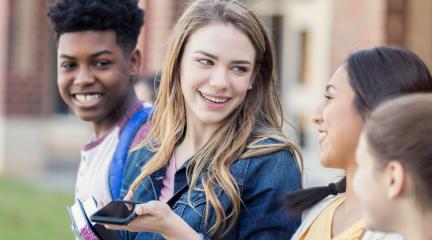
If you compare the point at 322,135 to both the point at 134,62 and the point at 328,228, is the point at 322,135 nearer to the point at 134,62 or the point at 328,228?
the point at 328,228

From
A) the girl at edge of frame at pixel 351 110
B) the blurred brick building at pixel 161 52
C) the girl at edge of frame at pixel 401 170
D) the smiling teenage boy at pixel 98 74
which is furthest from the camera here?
the blurred brick building at pixel 161 52

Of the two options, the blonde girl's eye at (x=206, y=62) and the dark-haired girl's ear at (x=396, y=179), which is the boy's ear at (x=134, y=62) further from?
the dark-haired girl's ear at (x=396, y=179)

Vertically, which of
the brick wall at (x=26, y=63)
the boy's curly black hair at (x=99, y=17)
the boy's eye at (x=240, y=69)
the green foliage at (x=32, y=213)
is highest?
the boy's curly black hair at (x=99, y=17)

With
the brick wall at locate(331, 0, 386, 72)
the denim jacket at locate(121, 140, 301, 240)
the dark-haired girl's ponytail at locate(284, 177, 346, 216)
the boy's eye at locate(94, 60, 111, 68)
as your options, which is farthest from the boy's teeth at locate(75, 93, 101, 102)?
the brick wall at locate(331, 0, 386, 72)

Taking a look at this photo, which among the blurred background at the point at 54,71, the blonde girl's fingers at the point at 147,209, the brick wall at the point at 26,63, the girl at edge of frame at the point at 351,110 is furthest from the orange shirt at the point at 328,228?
the brick wall at the point at 26,63

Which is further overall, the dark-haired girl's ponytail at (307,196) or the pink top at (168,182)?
the pink top at (168,182)

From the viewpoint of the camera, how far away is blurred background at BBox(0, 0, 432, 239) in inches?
348

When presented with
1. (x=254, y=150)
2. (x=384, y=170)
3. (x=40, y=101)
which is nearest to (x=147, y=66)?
(x=40, y=101)

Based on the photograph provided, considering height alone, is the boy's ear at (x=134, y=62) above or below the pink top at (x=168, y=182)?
above

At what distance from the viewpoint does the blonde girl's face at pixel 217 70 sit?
9.98 ft

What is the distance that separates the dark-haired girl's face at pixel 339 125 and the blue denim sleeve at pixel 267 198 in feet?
0.63

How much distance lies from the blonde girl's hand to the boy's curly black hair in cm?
122

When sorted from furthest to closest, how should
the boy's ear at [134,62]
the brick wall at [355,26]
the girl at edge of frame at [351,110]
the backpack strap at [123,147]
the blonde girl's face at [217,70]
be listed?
the brick wall at [355,26] → the boy's ear at [134,62] → the backpack strap at [123,147] → the blonde girl's face at [217,70] → the girl at edge of frame at [351,110]

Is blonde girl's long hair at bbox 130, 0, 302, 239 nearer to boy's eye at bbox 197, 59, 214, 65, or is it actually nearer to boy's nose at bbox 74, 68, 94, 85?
boy's eye at bbox 197, 59, 214, 65
